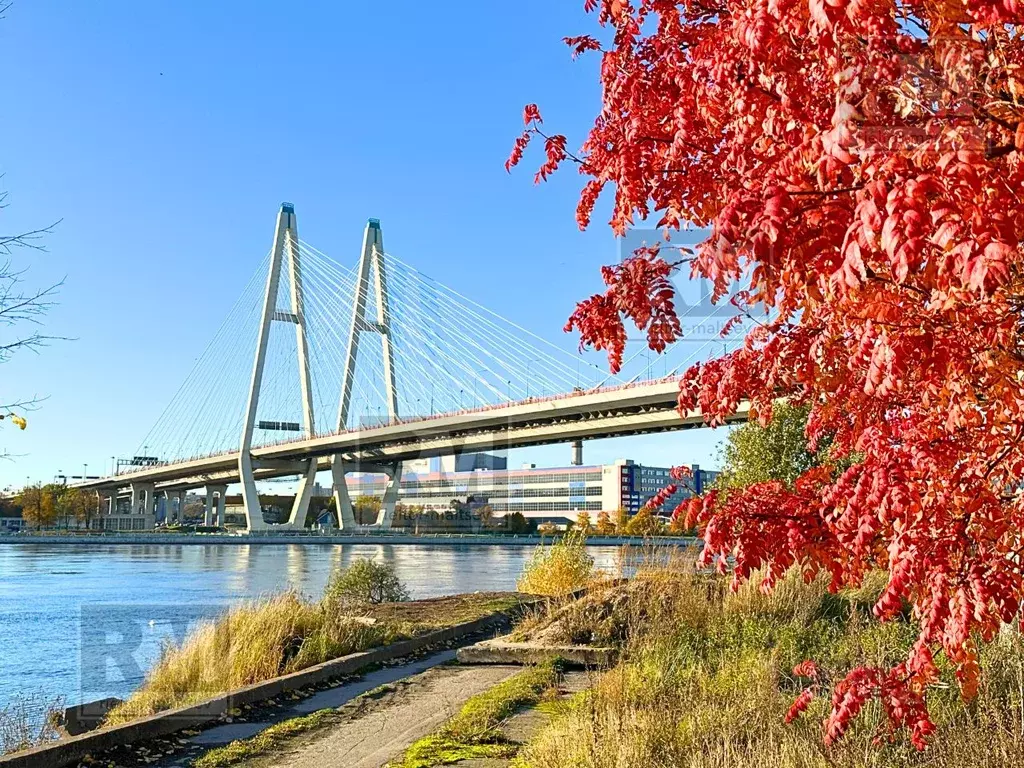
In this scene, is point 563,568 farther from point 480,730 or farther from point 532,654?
point 480,730

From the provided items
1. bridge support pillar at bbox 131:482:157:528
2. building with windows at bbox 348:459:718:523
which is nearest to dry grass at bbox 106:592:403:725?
bridge support pillar at bbox 131:482:157:528

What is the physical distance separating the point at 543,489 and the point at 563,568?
134 m

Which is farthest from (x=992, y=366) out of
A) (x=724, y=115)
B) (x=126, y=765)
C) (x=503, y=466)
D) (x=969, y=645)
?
(x=503, y=466)

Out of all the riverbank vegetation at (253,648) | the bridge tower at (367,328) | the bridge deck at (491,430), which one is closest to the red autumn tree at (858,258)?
the riverbank vegetation at (253,648)

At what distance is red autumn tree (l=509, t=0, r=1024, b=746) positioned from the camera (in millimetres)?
2477

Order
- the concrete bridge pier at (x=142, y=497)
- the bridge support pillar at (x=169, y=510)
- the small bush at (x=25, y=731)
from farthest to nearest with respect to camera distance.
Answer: the bridge support pillar at (x=169, y=510) < the concrete bridge pier at (x=142, y=497) < the small bush at (x=25, y=731)

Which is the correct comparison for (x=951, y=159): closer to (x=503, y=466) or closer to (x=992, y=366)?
(x=992, y=366)

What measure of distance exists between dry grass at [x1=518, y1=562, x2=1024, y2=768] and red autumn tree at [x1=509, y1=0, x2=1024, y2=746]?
30.4 inches

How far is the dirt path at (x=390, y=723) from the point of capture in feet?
21.7

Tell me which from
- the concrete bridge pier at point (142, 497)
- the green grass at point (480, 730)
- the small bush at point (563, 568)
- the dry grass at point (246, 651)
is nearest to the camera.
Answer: the green grass at point (480, 730)

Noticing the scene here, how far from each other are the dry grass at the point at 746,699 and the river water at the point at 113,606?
6.19 metres

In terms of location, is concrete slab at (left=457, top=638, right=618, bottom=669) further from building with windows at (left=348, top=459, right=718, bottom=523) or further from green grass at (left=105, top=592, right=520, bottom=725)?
building with windows at (left=348, top=459, right=718, bottom=523)

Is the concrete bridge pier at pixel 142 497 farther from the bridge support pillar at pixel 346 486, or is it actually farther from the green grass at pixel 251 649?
the green grass at pixel 251 649

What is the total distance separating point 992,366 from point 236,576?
36292 mm
